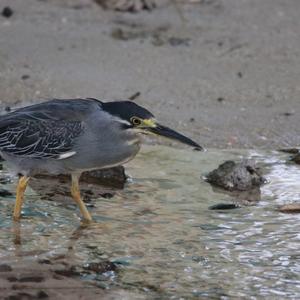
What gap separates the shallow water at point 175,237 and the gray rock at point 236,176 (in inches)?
3.6

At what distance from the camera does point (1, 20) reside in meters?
11.0

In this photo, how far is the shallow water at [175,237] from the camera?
17.7ft

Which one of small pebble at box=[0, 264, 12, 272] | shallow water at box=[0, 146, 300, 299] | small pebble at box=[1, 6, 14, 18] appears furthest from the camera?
small pebble at box=[1, 6, 14, 18]

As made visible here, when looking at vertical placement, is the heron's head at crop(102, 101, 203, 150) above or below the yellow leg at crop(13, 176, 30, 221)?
above

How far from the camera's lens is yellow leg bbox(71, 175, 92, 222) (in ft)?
21.2

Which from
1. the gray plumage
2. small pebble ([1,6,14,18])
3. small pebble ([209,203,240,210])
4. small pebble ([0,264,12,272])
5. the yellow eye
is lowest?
small pebble ([0,264,12,272])

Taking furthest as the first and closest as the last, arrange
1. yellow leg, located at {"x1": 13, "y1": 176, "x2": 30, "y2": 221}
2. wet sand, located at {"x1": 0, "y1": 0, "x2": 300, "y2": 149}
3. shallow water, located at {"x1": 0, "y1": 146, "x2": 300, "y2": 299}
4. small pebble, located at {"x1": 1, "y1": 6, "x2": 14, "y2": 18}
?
small pebble, located at {"x1": 1, "y1": 6, "x2": 14, "y2": 18}
wet sand, located at {"x1": 0, "y1": 0, "x2": 300, "y2": 149}
yellow leg, located at {"x1": 13, "y1": 176, "x2": 30, "y2": 221}
shallow water, located at {"x1": 0, "y1": 146, "x2": 300, "y2": 299}

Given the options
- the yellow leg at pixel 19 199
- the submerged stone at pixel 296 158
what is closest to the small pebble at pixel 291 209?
the submerged stone at pixel 296 158

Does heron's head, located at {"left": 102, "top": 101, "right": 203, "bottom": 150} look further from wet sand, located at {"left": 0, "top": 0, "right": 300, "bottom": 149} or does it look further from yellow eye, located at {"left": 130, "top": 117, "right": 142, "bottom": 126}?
wet sand, located at {"left": 0, "top": 0, "right": 300, "bottom": 149}

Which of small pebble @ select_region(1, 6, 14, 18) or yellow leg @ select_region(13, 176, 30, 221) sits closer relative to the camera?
yellow leg @ select_region(13, 176, 30, 221)

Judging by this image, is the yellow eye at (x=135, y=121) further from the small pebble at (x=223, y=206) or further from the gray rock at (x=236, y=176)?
the gray rock at (x=236, y=176)

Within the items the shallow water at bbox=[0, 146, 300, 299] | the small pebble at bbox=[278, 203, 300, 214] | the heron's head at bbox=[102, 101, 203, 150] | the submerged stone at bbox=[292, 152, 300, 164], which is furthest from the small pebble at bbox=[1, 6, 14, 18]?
the small pebble at bbox=[278, 203, 300, 214]

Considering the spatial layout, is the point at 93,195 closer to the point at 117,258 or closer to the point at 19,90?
the point at 117,258

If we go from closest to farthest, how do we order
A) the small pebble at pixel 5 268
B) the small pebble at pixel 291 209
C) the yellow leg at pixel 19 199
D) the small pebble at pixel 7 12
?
the small pebble at pixel 5 268, the yellow leg at pixel 19 199, the small pebble at pixel 291 209, the small pebble at pixel 7 12
